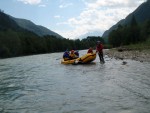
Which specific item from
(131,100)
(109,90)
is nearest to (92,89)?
(109,90)

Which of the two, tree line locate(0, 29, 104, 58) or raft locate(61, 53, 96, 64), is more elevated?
tree line locate(0, 29, 104, 58)

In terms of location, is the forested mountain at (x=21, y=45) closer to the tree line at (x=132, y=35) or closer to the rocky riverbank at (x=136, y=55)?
→ the tree line at (x=132, y=35)

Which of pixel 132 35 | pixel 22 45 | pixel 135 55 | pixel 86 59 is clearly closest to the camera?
pixel 86 59

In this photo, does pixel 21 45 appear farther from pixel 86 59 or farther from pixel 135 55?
pixel 86 59

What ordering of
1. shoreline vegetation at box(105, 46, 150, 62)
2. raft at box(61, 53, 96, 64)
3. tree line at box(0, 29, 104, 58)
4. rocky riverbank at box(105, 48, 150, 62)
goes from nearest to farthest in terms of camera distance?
raft at box(61, 53, 96, 64), rocky riverbank at box(105, 48, 150, 62), shoreline vegetation at box(105, 46, 150, 62), tree line at box(0, 29, 104, 58)

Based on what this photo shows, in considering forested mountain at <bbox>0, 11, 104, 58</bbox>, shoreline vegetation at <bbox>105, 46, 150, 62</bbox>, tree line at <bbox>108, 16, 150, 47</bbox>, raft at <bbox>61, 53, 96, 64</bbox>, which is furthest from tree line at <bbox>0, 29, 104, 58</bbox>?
raft at <bbox>61, 53, 96, 64</bbox>

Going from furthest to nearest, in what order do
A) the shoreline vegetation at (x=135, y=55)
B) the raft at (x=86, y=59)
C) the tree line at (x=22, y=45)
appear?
the tree line at (x=22, y=45)
the shoreline vegetation at (x=135, y=55)
the raft at (x=86, y=59)

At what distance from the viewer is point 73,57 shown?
35.2 meters

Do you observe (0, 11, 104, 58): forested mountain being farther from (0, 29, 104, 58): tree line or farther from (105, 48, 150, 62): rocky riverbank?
(105, 48, 150, 62): rocky riverbank

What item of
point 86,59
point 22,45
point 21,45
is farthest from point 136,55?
point 22,45

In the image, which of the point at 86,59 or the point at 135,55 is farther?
the point at 135,55

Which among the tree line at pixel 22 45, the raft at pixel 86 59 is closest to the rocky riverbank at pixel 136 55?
the raft at pixel 86 59

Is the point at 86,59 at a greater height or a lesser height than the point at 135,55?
greater

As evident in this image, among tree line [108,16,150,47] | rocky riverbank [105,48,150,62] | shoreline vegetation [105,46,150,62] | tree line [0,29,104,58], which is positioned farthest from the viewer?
tree line [0,29,104,58]
